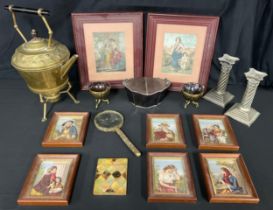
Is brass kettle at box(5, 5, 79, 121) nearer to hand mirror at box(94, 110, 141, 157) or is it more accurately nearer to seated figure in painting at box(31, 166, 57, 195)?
hand mirror at box(94, 110, 141, 157)

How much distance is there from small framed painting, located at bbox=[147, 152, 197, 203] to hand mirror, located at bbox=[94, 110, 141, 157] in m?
0.17

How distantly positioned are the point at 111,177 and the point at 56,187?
0.22 meters

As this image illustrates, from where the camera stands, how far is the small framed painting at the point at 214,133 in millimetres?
1169

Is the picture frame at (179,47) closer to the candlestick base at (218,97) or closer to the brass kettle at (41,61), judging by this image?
the candlestick base at (218,97)

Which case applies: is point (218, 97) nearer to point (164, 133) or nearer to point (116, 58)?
point (164, 133)

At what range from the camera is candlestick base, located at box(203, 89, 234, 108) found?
1.42 meters

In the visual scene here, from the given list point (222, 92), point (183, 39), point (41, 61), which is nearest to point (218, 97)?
point (222, 92)

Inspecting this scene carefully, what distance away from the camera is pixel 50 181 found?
1.03 meters

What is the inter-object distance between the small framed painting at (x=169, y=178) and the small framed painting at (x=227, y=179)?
0.07 metres

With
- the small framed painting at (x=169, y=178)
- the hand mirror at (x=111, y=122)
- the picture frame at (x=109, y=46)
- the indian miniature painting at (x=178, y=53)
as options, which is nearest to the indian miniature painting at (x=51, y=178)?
the hand mirror at (x=111, y=122)

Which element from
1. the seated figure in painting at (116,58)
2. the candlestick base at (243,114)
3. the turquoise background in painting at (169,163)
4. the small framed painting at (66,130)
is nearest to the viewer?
the turquoise background in painting at (169,163)

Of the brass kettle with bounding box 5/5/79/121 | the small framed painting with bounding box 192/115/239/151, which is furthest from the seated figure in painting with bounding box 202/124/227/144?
the brass kettle with bounding box 5/5/79/121

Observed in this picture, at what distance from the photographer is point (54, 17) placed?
1407 millimetres

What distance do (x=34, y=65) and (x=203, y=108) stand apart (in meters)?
0.90
